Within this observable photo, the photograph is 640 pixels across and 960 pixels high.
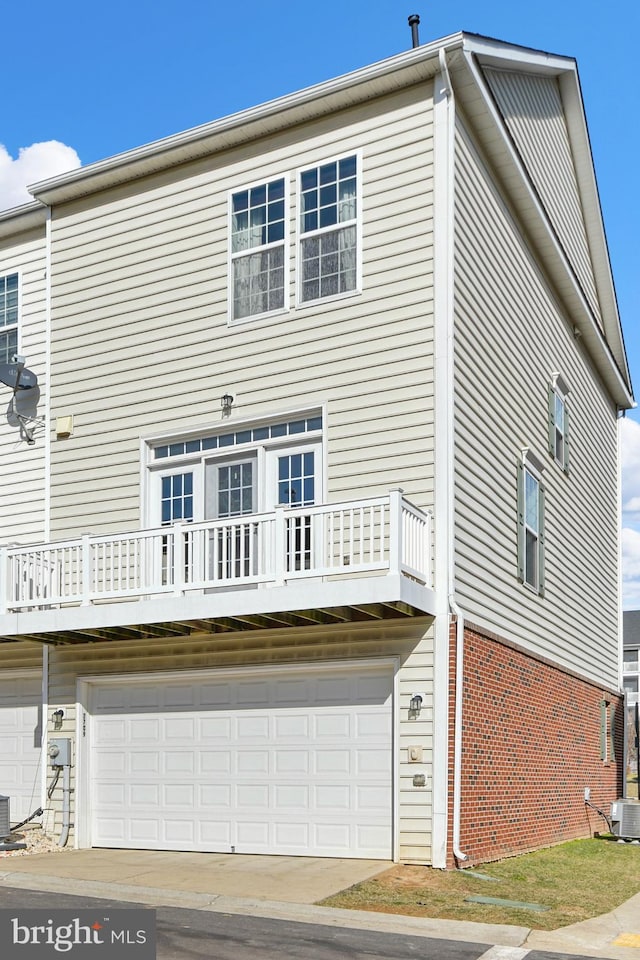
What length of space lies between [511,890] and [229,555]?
18.3 ft

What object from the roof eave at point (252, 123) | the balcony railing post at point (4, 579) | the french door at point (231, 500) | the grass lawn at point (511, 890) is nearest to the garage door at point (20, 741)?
the balcony railing post at point (4, 579)

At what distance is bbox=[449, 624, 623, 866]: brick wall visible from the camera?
1352 cm

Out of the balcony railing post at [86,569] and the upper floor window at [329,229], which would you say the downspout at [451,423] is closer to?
the upper floor window at [329,229]

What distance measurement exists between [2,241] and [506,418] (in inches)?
336

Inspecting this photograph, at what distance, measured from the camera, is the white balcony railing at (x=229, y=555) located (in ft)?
42.3

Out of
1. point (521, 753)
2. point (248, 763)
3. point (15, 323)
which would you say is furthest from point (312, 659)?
point (15, 323)

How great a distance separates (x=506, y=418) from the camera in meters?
16.1

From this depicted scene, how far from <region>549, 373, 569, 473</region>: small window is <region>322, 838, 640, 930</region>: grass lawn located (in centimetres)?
661

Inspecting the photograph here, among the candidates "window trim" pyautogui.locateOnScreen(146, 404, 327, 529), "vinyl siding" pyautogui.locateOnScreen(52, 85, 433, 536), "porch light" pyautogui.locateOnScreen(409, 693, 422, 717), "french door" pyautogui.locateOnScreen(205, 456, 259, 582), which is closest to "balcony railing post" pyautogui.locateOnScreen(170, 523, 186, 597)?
"french door" pyautogui.locateOnScreen(205, 456, 259, 582)

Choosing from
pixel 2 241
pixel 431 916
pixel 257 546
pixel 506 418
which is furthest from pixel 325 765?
pixel 2 241

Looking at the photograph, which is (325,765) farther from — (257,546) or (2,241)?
(2,241)

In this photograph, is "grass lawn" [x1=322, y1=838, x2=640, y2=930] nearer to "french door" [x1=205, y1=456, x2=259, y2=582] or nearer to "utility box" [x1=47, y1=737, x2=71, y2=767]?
"french door" [x1=205, y1=456, x2=259, y2=582]

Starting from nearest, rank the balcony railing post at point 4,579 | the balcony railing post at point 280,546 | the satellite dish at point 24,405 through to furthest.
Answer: the balcony railing post at point 280,546 → the balcony railing post at point 4,579 → the satellite dish at point 24,405

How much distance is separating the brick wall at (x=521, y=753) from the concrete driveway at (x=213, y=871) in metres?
1.51
